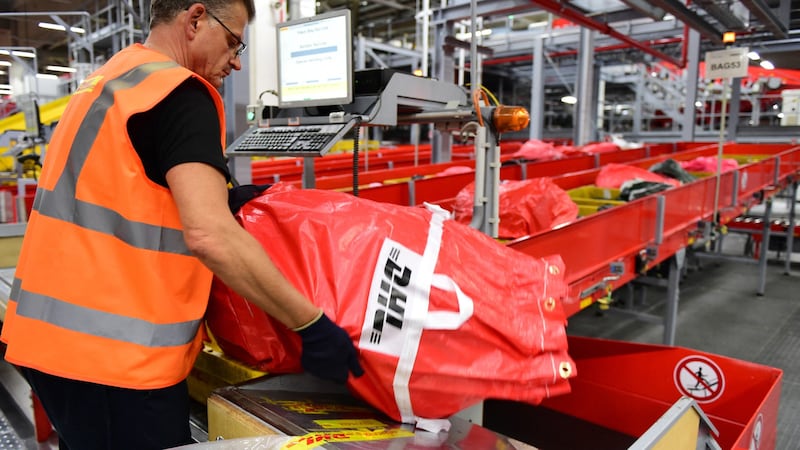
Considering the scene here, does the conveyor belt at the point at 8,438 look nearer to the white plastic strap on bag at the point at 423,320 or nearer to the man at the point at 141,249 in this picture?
the man at the point at 141,249

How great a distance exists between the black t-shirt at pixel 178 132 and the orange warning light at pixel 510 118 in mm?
1101

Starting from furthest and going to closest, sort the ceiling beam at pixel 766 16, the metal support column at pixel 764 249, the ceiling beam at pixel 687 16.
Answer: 1. the ceiling beam at pixel 766 16
2. the metal support column at pixel 764 249
3. the ceiling beam at pixel 687 16

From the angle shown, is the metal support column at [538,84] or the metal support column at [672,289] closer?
the metal support column at [672,289]

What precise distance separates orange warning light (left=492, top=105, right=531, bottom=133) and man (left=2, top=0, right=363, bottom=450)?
0.99m

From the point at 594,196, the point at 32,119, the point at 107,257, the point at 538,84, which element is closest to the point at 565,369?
A: the point at 107,257

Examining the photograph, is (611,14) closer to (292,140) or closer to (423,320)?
(292,140)

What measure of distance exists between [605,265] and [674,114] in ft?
45.6

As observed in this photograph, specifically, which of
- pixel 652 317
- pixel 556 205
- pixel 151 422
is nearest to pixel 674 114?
pixel 652 317

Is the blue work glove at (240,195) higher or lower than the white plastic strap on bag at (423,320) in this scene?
higher

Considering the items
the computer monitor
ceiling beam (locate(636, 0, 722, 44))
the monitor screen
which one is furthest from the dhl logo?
ceiling beam (locate(636, 0, 722, 44))

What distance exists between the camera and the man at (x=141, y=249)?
1.03 meters

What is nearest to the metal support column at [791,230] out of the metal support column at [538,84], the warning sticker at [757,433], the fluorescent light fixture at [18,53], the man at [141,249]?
the warning sticker at [757,433]

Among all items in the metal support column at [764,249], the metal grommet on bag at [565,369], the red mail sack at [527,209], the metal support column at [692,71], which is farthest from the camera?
the metal support column at [692,71]

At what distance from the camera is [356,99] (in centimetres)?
203
